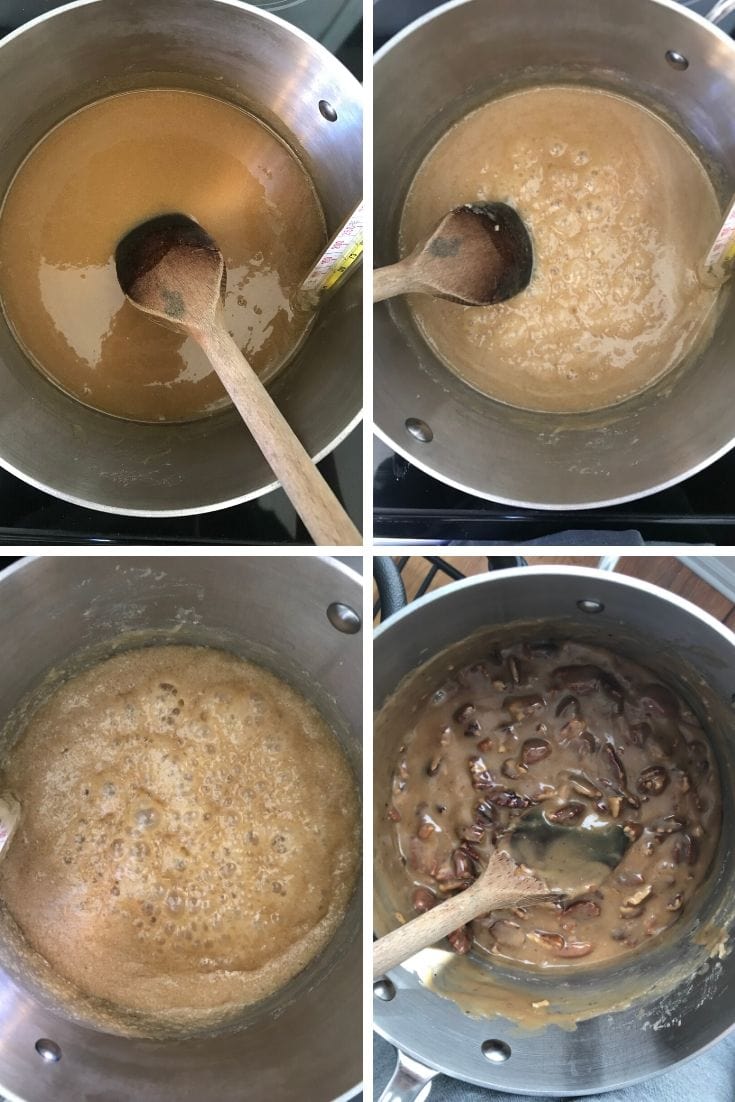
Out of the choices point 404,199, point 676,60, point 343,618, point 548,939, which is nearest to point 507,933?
point 548,939

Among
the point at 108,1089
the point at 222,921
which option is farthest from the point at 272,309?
the point at 108,1089

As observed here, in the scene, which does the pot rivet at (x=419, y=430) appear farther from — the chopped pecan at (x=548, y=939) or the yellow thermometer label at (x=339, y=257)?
the chopped pecan at (x=548, y=939)

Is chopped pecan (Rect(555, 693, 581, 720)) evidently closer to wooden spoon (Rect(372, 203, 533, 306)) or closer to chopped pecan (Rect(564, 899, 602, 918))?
chopped pecan (Rect(564, 899, 602, 918))

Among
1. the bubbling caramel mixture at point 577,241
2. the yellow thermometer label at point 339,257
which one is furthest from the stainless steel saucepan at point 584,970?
the yellow thermometer label at point 339,257

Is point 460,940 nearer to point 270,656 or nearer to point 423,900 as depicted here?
point 423,900

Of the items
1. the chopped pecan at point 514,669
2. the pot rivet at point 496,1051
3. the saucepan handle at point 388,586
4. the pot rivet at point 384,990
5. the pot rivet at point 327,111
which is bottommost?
the pot rivet at point 496,1051

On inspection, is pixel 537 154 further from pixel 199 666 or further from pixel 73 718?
pixel 73 718

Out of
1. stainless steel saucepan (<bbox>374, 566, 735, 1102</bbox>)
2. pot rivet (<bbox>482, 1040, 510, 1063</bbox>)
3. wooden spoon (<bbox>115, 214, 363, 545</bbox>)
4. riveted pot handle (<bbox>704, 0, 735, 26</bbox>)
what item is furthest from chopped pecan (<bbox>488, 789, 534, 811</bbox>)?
riveted pot handle (<bbox>704, 0, 735, 26</bbox>)
